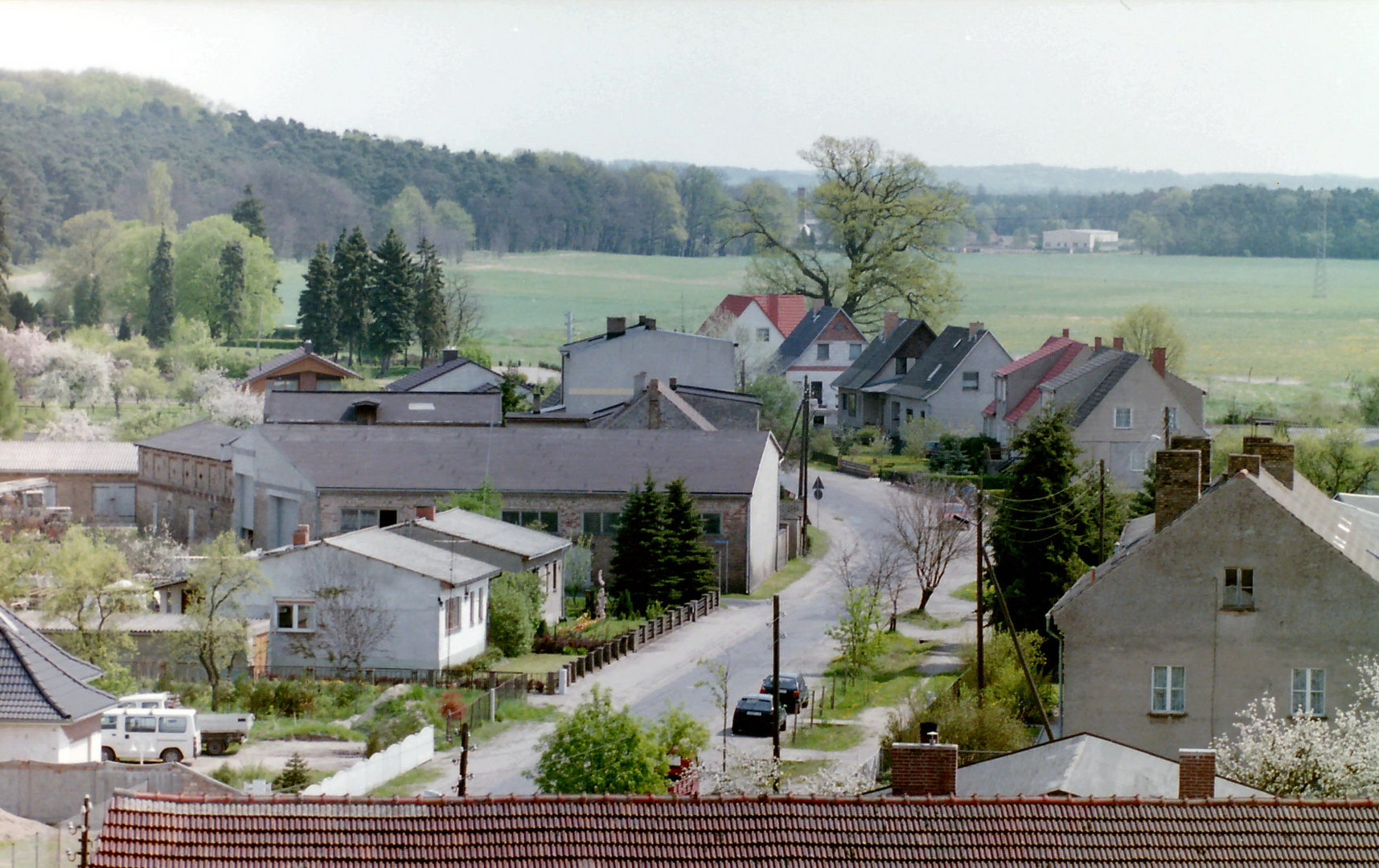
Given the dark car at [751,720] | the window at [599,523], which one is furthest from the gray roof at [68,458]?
the dark car at [751,720]

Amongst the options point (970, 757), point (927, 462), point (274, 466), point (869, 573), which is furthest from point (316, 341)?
point (970, 757)

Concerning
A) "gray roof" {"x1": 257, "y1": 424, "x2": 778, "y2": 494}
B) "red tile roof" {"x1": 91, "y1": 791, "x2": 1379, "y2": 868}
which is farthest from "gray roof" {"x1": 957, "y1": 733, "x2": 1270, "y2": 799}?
"gray roof" {"x1": 257, "y1": 424, "x2": 778, "y2": 494}

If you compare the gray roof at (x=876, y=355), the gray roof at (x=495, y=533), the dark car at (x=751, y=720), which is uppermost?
the gray roof at (x=876, y=355)

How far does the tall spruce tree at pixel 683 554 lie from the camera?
53219 millimetres

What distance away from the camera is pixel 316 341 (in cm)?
12488

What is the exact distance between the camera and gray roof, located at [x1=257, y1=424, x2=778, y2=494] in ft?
186

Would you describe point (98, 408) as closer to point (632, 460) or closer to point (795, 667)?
point (632, 460)

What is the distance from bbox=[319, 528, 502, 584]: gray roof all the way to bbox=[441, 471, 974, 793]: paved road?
4.21 meters

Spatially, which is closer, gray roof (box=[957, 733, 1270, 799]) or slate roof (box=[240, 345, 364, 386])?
gray roof (box=[957, 733, 1270, 799])

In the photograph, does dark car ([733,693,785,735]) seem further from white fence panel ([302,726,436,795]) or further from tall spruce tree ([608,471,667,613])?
tall spruce tree ([608,471,667,613])

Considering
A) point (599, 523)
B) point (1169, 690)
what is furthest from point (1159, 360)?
point (1169, 690)

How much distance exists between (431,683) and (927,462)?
4132 centimetres

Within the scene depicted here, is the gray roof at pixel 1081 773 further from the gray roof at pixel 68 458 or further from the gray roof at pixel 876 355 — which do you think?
the gray roof at pixel 876 355

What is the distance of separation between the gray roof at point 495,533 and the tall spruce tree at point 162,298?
93.0m
